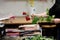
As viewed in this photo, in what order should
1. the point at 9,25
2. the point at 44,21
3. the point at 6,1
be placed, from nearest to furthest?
1. the point at 44,21
2. the point at 9,25
3. the point at 6,1

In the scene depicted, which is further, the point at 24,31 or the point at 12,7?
the point at 12,7

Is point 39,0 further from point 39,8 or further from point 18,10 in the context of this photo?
point 18,10

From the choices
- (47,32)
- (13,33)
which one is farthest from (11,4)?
(47,32)

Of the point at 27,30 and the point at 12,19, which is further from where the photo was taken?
the point at 12,19

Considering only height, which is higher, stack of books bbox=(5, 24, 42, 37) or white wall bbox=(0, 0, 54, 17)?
white wall bbox=(0, 0, 54, 17)

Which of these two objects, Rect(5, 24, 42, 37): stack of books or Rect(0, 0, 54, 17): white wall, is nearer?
Rect(5, 24, 42, 37): stack of books

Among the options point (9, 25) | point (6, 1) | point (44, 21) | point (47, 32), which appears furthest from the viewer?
point (6, 1)

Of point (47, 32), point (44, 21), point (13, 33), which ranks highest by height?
point (44, 21)

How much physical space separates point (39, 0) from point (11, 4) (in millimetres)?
478

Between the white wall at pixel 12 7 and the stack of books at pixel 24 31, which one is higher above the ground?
the white wall at pixel 12 7

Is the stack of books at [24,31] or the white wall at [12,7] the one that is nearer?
the stack of books at [24,31]

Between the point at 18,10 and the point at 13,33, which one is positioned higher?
the point at 18,10

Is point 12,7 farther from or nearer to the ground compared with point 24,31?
farther from the ground

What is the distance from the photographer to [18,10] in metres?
2.88
